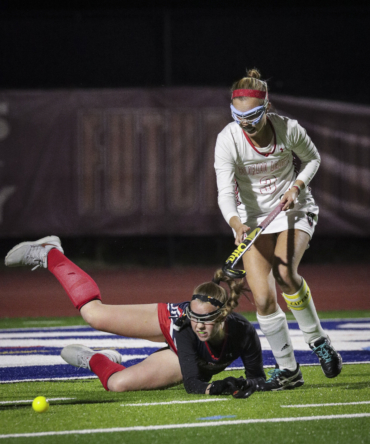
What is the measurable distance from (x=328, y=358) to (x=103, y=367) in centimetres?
143

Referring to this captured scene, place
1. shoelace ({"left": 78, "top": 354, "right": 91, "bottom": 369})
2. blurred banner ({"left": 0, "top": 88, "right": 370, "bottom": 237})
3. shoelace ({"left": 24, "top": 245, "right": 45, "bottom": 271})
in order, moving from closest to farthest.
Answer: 1. shoelace ({"left": 78, "top": 354, "right": 91, "bottom": 369})
2. shoelace ({"left": 24, "top": 245, "right": 45, "bottom": 271})
3. blurred banner ({"left": 0, "top": 88, "right": 370, "bottom": 237})

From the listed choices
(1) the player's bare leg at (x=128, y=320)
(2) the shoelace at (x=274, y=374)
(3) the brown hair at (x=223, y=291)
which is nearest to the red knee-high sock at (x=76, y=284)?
(1) the player's bare leg at (x=128, y=320)

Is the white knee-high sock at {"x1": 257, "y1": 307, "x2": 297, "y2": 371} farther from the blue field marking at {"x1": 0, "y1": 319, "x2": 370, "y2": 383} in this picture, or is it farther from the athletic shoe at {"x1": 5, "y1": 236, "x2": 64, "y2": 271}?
the athletic shoe at {"x1": 5, "y1": 236, "x2": 64, "y2": 271}

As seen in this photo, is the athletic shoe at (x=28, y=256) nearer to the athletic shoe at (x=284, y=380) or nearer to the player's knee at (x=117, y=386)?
the player's knee at (x=117, y=386)

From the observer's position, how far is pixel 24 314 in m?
8.75

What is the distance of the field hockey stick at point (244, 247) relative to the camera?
4.41 m

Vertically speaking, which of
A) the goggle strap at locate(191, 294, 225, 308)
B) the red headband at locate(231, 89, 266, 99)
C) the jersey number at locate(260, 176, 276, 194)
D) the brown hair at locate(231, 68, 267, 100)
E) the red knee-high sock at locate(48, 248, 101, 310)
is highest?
the brown hair at locate(231, 68, 267, 100)

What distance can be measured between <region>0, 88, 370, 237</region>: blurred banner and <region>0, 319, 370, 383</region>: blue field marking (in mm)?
4226

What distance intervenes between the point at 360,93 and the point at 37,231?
5811mm

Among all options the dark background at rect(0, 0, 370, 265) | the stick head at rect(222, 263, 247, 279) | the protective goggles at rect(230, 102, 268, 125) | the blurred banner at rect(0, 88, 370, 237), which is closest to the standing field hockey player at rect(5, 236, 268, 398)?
the stick head at rect(222, 263, 247, 279)

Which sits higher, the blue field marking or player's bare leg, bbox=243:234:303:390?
player's bare leg, bbox=243:234:303:390

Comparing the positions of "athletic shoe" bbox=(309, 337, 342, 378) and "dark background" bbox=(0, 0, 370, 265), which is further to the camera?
"dark background" bbox=(0, 0, 370, 265)

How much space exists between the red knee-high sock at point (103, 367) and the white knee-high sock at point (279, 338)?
942mm

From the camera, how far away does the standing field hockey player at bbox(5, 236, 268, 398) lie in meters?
4.38
